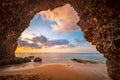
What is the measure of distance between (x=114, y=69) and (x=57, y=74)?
494 cm

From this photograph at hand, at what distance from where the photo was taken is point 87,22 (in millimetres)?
18500

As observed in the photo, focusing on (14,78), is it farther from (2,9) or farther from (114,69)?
(2,9)

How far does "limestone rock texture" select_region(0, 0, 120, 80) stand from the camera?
1093cm

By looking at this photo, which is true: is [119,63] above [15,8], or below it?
below

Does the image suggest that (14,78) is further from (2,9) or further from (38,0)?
(38,0)

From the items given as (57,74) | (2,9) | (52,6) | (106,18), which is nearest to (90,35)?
(106,18)

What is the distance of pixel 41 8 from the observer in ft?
86.1

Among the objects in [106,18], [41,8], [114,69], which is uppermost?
[41,8]

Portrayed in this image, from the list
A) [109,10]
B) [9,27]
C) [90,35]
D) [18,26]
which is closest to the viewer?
[109,10]

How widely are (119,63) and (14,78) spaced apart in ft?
27.7

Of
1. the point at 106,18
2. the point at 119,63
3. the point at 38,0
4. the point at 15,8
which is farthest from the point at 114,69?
the point at 38,0

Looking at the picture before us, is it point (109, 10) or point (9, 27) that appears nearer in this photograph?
point (109, 10)

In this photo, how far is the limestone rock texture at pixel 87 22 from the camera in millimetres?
10934

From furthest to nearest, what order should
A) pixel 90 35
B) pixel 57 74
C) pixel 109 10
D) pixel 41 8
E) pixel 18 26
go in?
pixel 41 8 → pixel 18 26 → pixel 90 35 → pixel 57 74 → pixel 109 10
